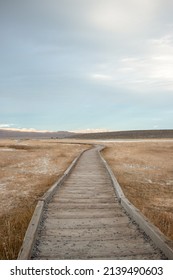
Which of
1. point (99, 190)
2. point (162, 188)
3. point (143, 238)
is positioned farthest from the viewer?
point (162, 188)

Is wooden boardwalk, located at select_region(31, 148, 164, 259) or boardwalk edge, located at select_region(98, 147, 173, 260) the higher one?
boardwalk edge, located at select_region(98, 147, 173, 260)

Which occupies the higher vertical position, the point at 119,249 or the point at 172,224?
the point at 119,249

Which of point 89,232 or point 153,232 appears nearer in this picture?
point 153,232

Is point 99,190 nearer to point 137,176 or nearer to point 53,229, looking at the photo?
point 53,229

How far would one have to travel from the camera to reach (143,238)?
5156 millimetres

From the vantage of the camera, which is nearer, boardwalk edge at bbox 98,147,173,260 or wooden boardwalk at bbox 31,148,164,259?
boardwalk edge at bbox 98,147,173,260

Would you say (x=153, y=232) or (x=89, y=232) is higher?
(x=153, y=232)

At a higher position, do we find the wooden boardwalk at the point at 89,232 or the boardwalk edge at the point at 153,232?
the boardwalk edge at the point at 153,232

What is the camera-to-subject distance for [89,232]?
562 centimetres

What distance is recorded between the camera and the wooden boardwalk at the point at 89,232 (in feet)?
15.0

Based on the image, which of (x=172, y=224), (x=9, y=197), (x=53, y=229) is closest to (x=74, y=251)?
(x=53, y=229)

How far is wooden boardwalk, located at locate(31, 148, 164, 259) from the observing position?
180 inches

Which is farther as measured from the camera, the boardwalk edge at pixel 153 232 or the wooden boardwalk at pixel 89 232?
the wooden boardwalk at pixel 89 232
